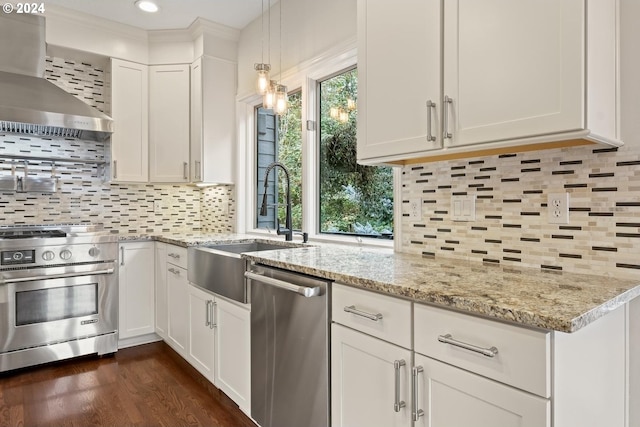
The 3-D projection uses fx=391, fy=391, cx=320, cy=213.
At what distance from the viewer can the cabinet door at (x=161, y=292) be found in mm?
3053

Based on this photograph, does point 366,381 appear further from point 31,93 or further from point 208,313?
point 31,93

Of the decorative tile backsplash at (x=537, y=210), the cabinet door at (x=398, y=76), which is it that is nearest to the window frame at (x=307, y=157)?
the decorative tile backsplash at (x=537, y=210)

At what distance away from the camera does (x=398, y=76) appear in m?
1.54

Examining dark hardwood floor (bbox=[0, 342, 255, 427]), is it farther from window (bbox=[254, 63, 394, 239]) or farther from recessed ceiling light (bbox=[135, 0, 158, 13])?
recessed ceiling light (bbox=[135, 0, 158, 13])

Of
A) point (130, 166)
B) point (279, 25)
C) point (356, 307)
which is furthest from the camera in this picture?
point (130, 166)

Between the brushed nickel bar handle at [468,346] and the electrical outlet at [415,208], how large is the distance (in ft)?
2.94

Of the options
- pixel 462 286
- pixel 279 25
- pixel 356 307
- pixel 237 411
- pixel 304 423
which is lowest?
pixel 237 411

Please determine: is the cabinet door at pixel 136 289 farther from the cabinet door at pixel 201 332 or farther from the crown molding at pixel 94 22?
the crown molding at pixel 94 22

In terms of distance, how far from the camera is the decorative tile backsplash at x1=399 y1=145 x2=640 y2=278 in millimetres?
1259

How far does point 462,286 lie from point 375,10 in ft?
3.93

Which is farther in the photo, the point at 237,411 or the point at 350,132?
the point at 350,132

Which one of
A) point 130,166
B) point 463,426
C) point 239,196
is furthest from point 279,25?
point 463,426

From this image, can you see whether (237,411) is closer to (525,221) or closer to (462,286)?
(462,286)

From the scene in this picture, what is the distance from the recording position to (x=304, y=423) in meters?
1.56
